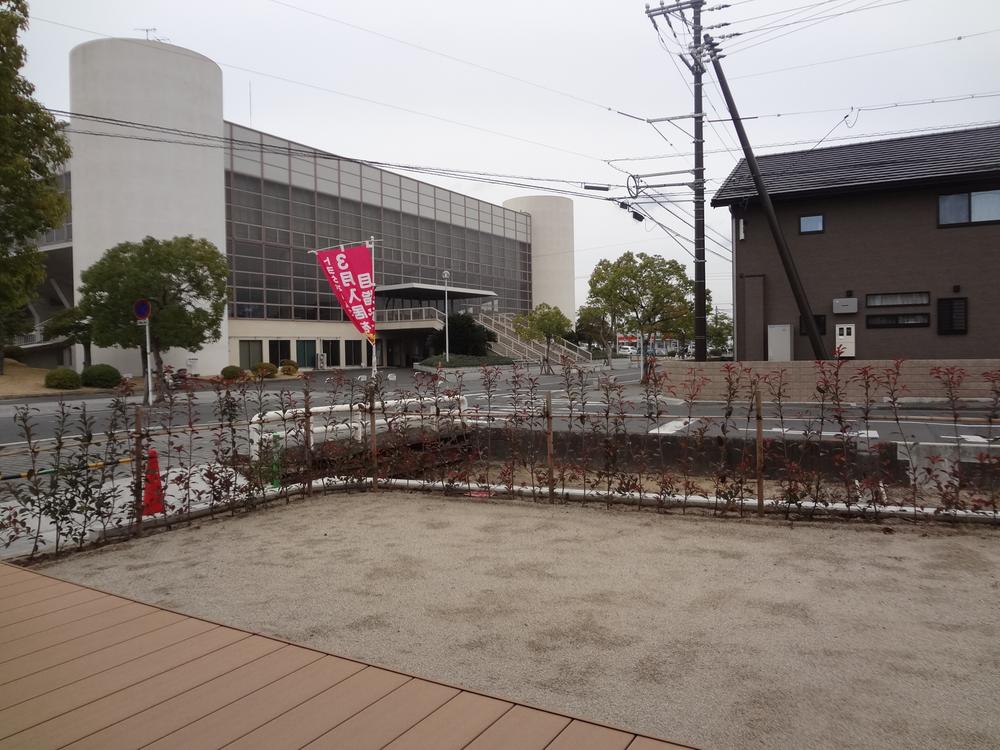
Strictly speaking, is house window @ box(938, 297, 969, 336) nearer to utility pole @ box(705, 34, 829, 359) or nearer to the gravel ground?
utility pole @ box(705, 34, 829, 359)

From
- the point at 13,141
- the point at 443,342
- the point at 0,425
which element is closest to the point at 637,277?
the point at 443,342

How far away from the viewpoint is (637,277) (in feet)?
108

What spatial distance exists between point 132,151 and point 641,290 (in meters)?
28.7

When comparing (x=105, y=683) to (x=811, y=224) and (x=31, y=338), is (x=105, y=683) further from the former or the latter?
(x=31, y=338)

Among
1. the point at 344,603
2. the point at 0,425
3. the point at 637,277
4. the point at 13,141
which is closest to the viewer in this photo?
the point at 344,603

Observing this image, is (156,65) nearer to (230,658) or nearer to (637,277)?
(637,277)

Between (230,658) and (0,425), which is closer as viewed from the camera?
Result: (230,658)

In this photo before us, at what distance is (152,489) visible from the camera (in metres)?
6.53

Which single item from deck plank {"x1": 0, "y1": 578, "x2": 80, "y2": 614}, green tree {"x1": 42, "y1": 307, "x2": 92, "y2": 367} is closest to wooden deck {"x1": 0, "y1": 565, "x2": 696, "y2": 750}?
deck plank {"x1": 0, "y1": 578, "x2": 80, "y2": 614}

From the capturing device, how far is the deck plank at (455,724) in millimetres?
2188

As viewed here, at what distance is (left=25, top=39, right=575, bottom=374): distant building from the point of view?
114 ft

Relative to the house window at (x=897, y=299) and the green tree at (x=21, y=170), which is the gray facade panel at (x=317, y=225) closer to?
the house window at (x=897, y=299)

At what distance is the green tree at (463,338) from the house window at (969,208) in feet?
112

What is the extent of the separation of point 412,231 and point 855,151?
38.6 metres
